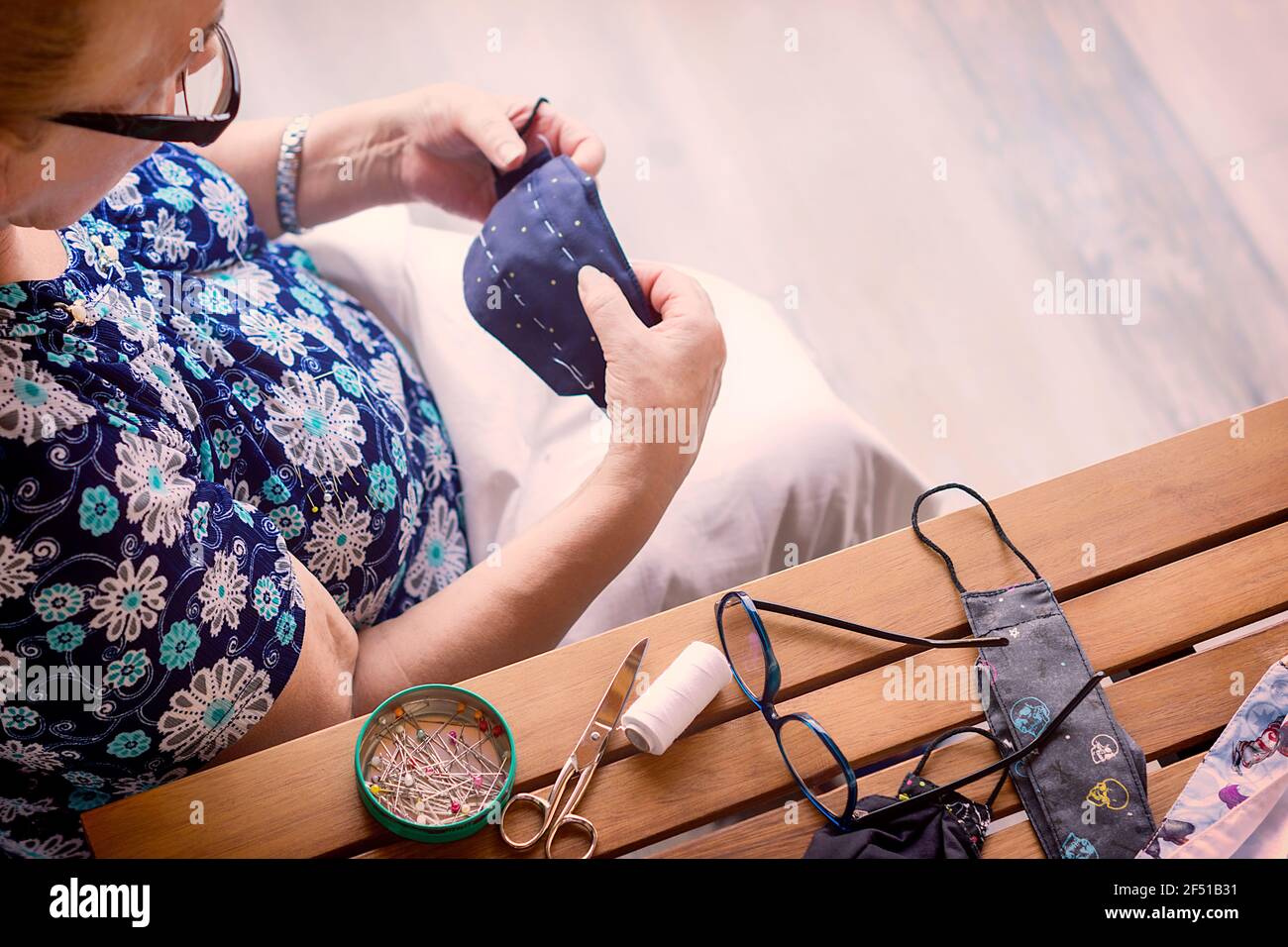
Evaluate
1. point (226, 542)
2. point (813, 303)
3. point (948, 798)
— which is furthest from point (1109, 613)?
point (813, 303)

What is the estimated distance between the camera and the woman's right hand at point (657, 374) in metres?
1.03

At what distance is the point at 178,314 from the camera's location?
91cm

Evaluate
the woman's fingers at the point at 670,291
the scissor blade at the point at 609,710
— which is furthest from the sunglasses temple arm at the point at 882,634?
the woman's fingers at the point at 670,291

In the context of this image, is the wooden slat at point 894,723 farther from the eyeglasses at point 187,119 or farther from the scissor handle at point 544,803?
the eyeglasses at point 187,119

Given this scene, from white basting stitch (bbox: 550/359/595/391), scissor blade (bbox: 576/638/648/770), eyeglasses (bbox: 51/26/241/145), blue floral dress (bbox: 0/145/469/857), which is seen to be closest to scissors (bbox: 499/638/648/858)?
scissor blade (bbox: 576/638/648/770)

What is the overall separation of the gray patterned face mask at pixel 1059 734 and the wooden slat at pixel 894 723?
0.02 m

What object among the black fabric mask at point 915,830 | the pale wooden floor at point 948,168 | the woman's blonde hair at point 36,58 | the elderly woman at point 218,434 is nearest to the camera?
the woman's blonde hair at point 36,58

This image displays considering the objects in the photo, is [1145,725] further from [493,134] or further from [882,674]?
[493,134]

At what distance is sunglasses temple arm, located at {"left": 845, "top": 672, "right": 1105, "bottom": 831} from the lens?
0.85m

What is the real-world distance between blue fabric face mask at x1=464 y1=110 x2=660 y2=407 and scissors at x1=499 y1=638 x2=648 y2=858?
14.4 inches

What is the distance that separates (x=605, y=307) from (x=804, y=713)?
0.46 meters

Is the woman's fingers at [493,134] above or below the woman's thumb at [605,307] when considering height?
above
